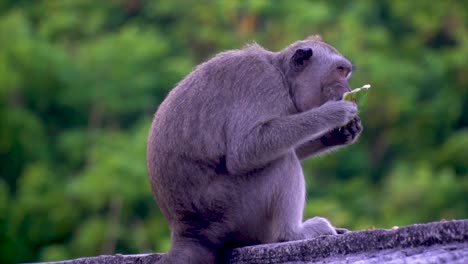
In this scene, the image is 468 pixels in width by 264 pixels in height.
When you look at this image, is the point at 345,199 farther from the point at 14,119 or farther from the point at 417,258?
the point at 417,258

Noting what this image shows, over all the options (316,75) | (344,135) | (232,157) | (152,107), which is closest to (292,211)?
(232,157)

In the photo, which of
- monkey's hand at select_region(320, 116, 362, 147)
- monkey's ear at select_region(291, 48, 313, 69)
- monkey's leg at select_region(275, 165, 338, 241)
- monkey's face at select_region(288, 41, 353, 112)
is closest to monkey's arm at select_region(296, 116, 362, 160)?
monkey's hand at select_region(320, 116, 362, 147)

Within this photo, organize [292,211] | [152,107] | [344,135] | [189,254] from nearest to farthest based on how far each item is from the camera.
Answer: [189,254] → [292,211] → [344,135] → [152,107]

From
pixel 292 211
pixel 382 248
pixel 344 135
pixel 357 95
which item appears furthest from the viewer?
pixel 344 135

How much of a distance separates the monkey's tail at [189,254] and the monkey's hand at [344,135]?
1.46 meters

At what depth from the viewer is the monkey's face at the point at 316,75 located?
21.5ft

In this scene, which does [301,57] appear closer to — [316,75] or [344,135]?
[316,75]

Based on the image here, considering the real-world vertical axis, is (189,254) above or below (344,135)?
below

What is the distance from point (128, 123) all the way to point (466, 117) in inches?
299

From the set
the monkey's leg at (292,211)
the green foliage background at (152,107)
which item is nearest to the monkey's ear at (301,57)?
the monkey's leg at (292,211)

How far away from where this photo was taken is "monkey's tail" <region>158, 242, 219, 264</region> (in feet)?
17.8

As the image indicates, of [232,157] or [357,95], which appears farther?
[357,95]

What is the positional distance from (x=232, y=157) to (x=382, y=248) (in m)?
1.57

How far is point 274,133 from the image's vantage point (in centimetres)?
600
